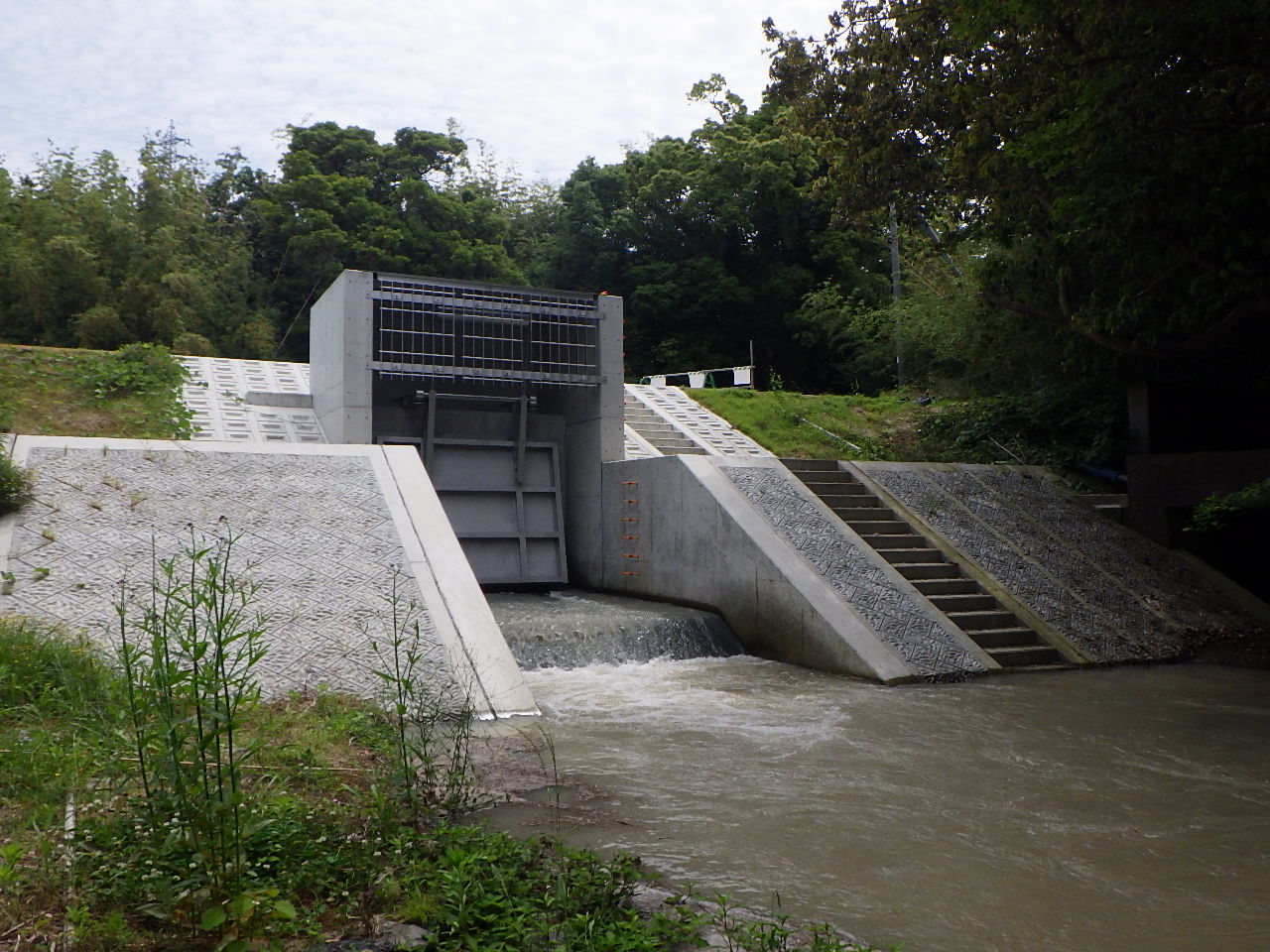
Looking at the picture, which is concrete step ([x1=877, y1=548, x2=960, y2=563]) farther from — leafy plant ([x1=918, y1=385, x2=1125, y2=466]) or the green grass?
the green grass

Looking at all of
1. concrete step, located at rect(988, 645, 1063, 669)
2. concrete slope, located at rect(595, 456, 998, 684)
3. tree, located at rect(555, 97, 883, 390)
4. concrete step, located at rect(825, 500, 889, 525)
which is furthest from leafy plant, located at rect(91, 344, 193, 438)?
tree, located at rect(555, 97, 883, 390)

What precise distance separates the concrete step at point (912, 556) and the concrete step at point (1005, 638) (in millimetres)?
1168

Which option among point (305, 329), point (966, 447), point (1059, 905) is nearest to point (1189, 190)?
point (966, 447)

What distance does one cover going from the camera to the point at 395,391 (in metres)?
13.3

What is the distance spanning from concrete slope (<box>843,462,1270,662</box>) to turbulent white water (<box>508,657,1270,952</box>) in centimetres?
139

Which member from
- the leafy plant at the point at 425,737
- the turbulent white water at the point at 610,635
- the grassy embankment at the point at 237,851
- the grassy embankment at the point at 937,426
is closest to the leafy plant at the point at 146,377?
the turbulent white water at the point at 610,635

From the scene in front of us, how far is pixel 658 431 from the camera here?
1541 cm

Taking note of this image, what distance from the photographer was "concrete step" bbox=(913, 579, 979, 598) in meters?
10.4

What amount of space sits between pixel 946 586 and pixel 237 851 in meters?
8.66

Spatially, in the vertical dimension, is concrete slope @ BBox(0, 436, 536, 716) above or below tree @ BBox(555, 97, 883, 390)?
below

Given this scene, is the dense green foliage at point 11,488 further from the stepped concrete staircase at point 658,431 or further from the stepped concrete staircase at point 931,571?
the stepped concrete staircase at point 658,431

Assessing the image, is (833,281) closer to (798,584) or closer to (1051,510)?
(1051,510)

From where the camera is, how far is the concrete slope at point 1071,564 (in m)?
10.3

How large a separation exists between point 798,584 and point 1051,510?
4.41 metres
